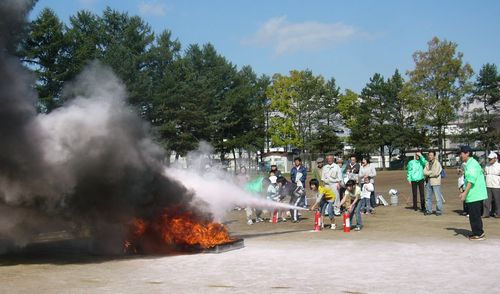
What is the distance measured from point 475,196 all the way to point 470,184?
0.32m

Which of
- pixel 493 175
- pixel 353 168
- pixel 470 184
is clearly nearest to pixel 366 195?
pixel 353 168

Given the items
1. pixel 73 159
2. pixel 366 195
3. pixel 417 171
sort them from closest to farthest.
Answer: pixel 73 159
pixel 366 195
pixel 417 171

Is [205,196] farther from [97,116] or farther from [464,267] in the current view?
[464,267]

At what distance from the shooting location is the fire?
1177 cm

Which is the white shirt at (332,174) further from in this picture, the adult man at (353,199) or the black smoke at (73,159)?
the black smoke at (73,159)

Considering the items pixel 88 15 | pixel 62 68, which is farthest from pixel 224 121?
pixel 62 68

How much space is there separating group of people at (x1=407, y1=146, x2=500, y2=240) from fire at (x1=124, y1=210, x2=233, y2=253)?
6.24 metres

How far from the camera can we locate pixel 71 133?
1041 cm

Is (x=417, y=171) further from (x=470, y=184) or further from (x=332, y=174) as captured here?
(x=470, y=184)

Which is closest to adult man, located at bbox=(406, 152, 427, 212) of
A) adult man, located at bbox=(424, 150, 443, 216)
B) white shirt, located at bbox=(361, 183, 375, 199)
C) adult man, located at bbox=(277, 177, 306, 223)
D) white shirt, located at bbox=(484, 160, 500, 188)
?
adult man, located at bbox=(424, 150, 443, 216)

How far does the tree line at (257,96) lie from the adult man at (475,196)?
1137 inches

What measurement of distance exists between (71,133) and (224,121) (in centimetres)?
5729

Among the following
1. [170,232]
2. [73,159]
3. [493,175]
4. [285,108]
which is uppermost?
[285,108]

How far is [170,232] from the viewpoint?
38.7 feet
